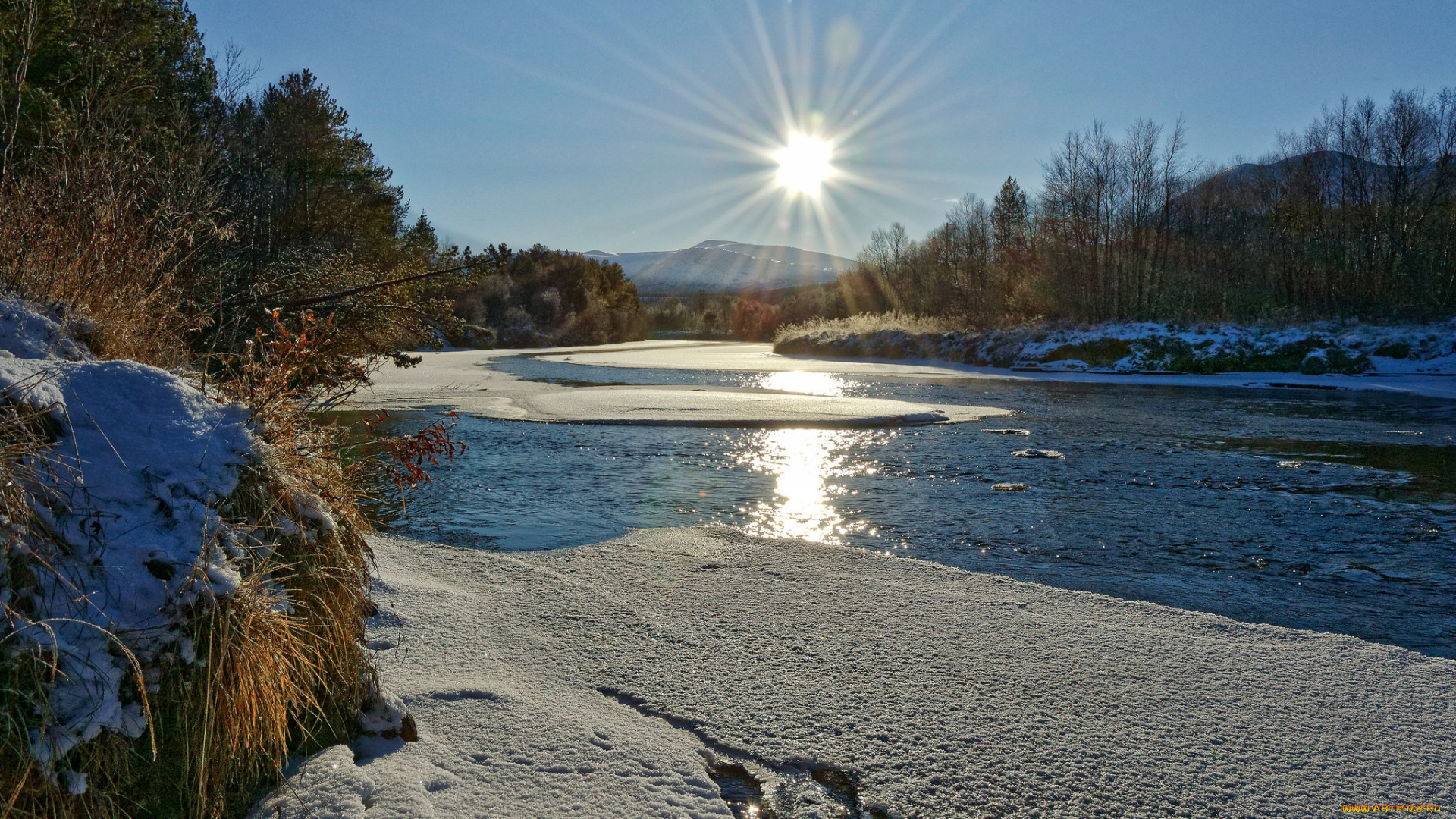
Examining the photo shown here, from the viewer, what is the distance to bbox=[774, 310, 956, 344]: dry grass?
105 ft

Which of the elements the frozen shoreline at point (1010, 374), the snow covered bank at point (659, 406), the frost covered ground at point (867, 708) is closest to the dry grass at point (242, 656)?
the frost covered ground at point (867, 708)

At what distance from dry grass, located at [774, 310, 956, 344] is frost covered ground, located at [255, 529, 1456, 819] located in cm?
2844

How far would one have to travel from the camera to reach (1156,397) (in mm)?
14992

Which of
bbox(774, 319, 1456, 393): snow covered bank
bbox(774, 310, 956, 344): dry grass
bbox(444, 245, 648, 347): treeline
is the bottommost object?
bbox(774, 319, 1456, 393): snow covered bank

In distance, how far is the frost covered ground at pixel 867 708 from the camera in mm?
1986

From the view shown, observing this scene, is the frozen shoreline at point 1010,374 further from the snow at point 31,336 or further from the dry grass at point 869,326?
the snow at point 31,336

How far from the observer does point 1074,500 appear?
235 inches

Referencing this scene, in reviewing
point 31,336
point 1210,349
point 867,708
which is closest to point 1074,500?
point 867,708

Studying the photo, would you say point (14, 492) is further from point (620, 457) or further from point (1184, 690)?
point (620, 457)

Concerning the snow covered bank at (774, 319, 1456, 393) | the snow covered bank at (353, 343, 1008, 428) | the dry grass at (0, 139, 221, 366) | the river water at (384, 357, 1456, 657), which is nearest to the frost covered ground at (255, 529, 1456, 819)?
the river water at (384, 357, 1456, 657)

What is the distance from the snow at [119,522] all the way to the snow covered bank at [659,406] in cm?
773

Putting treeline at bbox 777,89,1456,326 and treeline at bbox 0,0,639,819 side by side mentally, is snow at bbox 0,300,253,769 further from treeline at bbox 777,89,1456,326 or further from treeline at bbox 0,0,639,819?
treeline at bbox 777,89,1456,326

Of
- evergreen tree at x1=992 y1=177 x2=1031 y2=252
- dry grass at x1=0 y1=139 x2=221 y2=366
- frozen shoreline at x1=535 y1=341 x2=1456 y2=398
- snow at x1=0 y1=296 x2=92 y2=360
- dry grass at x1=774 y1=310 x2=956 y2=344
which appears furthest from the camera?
evergreen tree at x1=992 y1=177 x2=1031 y2=252

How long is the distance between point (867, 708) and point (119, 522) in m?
2.13
